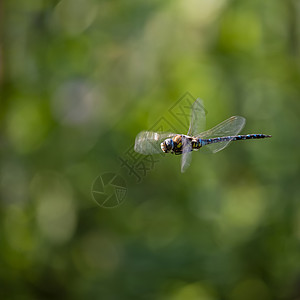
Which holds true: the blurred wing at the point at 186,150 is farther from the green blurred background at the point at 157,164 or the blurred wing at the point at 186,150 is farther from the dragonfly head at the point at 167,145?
the green blurred background at the point at 157,164

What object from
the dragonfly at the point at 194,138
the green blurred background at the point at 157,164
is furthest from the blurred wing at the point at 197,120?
the green blurred background at the point at 157,164

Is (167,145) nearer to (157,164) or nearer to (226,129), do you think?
(226,129)

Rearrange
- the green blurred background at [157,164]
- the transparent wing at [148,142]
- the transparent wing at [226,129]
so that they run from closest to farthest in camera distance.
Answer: the transparent wing at [148,142], the transparent wing at [226,129], the green blurred background at [157,164]

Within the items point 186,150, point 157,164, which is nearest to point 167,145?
point 186,150

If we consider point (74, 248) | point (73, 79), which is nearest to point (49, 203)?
point (74, 248)

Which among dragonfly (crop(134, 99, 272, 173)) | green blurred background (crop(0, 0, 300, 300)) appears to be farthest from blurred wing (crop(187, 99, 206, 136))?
green blurred background (crop(0, 0, 300, 300))

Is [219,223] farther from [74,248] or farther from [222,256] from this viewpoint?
[74,248]

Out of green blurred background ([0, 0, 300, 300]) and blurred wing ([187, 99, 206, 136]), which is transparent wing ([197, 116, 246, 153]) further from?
green blurred background ([0, 0, 300, 300])
